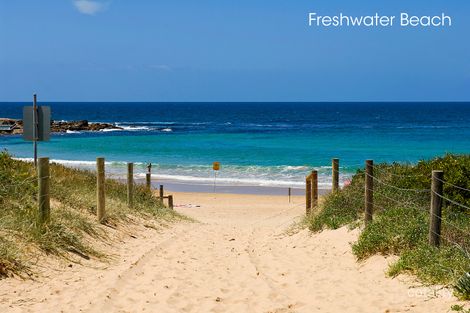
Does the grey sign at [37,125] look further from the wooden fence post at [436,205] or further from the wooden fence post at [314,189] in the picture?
the wooden fence post at [436,205]

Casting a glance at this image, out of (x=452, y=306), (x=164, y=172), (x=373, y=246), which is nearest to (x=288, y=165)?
(x=164, y=172)

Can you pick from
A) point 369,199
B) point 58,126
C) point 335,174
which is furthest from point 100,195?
point 58,126

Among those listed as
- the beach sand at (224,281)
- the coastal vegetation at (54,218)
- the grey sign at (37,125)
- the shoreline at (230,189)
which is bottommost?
the shoreline at (230,189)

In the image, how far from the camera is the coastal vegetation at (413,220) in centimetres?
794

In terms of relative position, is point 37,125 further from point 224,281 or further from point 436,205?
point 436,205

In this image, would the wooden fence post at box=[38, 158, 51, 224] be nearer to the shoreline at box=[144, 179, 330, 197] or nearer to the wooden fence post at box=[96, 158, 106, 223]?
the wooden fence post at box=[96, 158, 106, 223]

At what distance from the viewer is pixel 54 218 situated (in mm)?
11297

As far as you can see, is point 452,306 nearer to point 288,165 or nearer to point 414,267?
point 414,267

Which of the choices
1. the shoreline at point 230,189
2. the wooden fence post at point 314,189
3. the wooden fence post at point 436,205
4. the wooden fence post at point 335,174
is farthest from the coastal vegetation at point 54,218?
the shoreline at point 230,189

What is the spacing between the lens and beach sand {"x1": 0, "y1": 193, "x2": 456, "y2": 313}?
7715 millimetres

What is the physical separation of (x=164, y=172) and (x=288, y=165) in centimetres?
1034

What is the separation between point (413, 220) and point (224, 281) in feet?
10.1

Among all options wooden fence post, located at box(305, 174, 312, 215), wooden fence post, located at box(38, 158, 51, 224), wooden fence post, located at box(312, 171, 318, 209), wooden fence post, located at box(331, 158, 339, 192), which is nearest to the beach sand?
wooden fence post, located at box(38, 158, 51, 224)

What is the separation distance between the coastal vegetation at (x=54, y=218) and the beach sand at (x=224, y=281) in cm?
38
